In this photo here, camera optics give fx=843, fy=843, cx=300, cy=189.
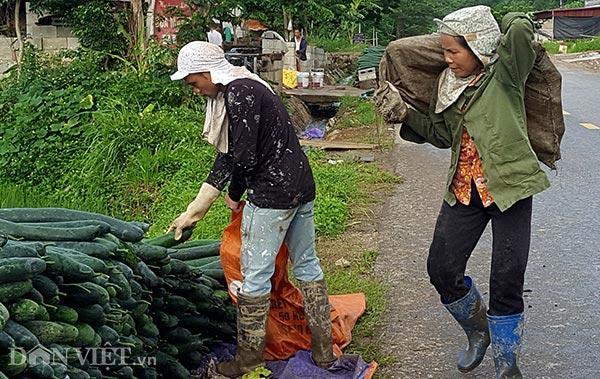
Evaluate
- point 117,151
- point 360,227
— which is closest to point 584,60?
point 117,151

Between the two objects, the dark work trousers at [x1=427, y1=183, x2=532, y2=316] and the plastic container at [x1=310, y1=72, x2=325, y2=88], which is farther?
the plastic container at [x1=310, y1=72, x2=325, y2=88]

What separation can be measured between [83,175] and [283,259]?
5.74 m

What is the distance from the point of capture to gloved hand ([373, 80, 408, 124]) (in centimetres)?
443

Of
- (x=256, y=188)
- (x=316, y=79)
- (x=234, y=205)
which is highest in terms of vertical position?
(x=256, y=188)

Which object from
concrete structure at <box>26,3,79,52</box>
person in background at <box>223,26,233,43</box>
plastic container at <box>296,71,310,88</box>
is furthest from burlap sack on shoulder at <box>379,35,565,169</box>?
plastic container at <box>296,71,310,88</box>

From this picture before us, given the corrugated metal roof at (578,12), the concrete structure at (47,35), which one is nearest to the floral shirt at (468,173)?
the concrete structure at (47,35)

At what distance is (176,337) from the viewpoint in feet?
14.2

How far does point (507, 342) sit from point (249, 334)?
136 centimetres

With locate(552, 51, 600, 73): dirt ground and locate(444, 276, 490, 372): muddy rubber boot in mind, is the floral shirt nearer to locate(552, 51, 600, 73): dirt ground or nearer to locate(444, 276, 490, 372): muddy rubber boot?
locate(444, 276, 490, 372): muddy rubber boot

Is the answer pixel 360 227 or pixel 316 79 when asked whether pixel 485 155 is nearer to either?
pixel 360 227

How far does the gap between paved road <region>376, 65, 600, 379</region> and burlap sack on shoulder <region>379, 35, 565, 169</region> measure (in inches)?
31.7

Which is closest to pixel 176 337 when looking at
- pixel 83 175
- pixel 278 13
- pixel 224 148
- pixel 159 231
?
pixel 224 148

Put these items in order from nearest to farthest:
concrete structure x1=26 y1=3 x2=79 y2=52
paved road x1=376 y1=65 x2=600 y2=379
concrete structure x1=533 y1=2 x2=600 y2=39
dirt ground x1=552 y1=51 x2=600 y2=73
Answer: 1. paved road x1=376 y1=65 x2=600 y2=379
2. concrete structure x1=26 y1=3 x2=79 y2=52
3. dirt ground x1=552 y1=51 x2=600 y2=73
4. concrete structure x1=533 y1=2 x2=600 y2=39

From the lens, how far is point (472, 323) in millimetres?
4656
